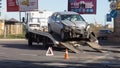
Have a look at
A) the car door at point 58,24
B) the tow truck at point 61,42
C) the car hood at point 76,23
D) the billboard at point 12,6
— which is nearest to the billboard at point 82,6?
the billboard at point 12,6

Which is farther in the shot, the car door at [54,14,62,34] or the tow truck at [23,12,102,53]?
the car door at [54,14,62,34]

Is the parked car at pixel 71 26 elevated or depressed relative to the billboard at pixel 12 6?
depressed

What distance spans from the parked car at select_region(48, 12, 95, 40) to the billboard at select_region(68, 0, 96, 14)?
37.7 m

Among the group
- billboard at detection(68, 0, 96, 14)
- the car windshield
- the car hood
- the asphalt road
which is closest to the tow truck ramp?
the car hood

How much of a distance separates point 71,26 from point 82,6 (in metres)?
39.8

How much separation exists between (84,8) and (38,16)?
24.8m

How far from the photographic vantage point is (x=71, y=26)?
101 ft

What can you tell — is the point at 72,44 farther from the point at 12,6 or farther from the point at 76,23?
the point at 12,6

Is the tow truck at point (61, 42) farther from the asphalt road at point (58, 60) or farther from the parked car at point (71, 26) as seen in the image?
the asphalt road at point (58, 60)

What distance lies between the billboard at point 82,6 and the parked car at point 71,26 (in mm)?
37676

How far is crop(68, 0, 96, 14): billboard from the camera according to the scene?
70.2 meters

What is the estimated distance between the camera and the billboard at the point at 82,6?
7019 centimetres

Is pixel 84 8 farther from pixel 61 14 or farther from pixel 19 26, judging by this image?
pixel 61 14

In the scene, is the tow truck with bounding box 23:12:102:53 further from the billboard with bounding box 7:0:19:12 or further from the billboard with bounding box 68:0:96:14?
the billboard with bounding box 7:0:19:12
